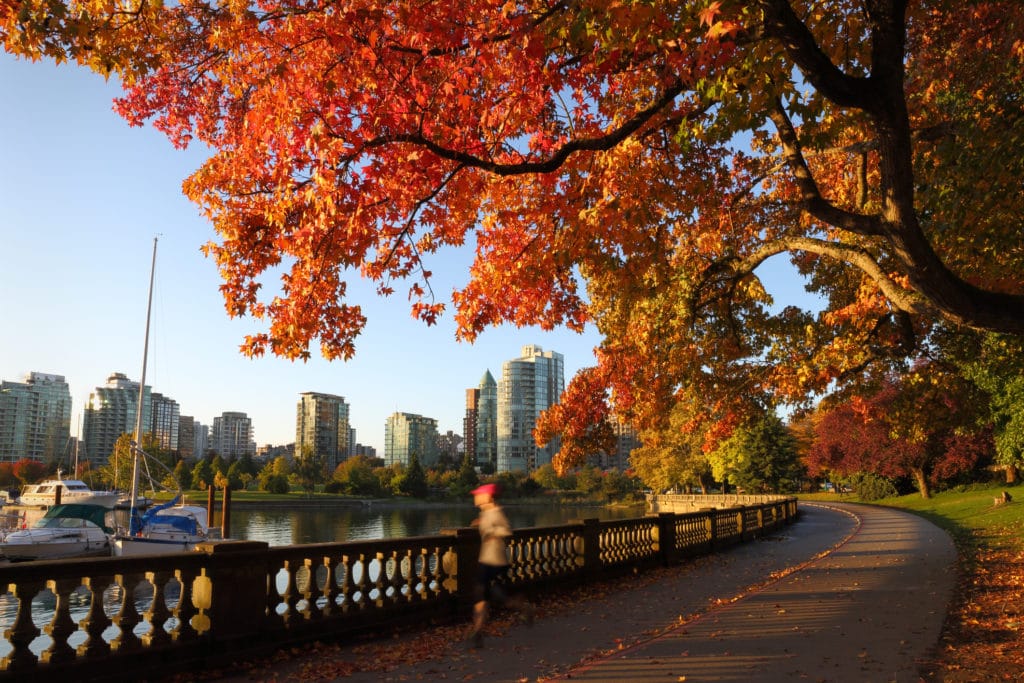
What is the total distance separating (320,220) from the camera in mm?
9234

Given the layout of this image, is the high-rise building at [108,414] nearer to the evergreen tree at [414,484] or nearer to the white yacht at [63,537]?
the evergreen tree at [414,484]

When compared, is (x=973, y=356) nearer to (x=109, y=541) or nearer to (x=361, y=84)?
(x=361, y=84)

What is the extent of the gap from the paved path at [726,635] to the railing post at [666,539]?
1265 millimetres

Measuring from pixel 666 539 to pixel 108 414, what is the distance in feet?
545

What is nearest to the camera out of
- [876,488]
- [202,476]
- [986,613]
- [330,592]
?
[330,592]

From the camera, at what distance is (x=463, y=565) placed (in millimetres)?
10414

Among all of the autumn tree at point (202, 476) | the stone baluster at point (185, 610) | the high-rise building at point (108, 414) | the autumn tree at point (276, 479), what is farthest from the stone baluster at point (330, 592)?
the high-rise building at point (108, 414)

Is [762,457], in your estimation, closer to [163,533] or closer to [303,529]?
[303,529]

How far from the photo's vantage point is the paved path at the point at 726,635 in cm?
709

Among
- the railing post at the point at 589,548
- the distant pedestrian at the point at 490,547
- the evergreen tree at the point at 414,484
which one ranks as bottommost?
the evergreen tree at the point at 414,484

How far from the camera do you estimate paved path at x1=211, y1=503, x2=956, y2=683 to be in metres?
7.09

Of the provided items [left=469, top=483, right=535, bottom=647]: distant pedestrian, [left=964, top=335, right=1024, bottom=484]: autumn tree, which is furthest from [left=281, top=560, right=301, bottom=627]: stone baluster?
[left=964, top=335, right=1024, bottom=484]: autumn tree

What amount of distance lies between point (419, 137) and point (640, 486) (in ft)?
378

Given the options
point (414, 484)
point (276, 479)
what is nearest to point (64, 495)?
point (276, 479)
